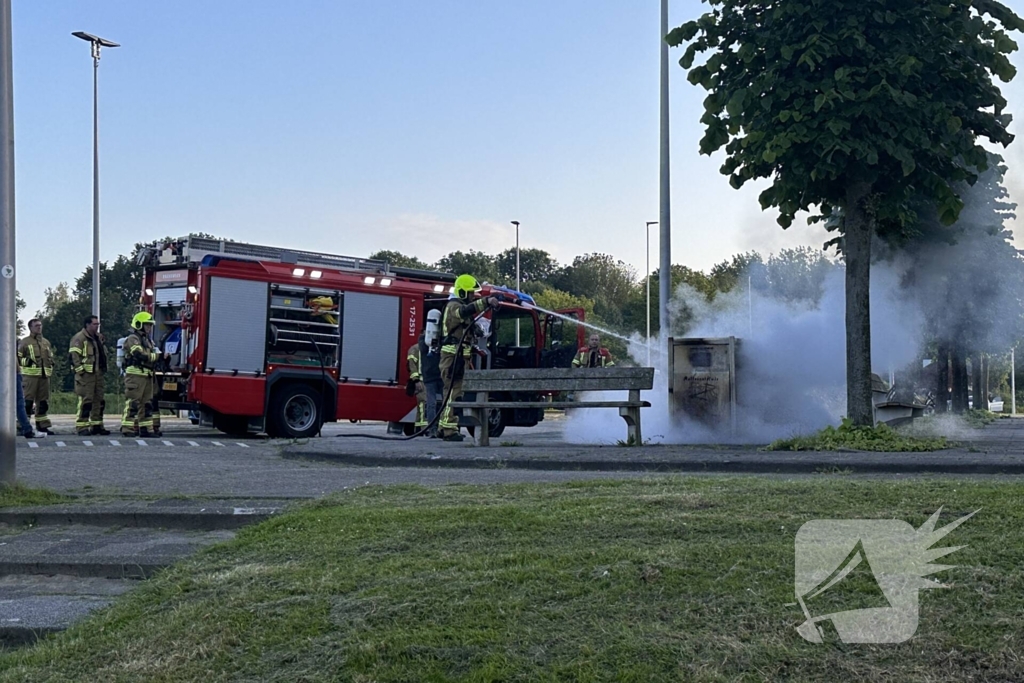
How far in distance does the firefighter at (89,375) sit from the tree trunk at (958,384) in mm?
17943

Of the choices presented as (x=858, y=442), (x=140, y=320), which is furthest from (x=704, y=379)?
(x=140, y=320)

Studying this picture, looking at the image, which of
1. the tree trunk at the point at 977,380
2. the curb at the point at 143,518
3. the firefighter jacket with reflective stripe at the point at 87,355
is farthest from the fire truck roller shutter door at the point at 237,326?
the tree trunk at the point at 977,380

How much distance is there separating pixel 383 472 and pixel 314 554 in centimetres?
449

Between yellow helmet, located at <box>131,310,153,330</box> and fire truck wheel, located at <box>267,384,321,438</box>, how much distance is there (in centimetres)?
223

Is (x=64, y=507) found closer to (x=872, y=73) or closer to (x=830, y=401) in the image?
(x=872, y=73)

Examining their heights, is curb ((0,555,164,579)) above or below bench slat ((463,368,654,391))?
below

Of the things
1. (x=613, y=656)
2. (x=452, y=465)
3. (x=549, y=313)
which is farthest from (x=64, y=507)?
(x=549, y=313)

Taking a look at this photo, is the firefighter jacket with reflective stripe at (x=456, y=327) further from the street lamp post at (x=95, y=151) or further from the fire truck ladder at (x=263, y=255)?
the street lamp post at (x=95, y=151)

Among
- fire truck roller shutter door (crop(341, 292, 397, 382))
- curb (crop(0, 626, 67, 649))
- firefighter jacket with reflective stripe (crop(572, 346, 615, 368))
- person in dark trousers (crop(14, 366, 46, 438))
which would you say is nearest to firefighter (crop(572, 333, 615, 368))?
firefighter jacket with reflective stripe (crop(572, 346, 615, 368))

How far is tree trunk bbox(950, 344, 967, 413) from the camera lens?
27042 mm

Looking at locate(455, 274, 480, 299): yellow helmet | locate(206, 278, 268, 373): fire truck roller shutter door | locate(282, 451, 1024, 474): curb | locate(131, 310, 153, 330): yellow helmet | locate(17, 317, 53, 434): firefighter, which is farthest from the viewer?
locate(17, 317, 53, 434): firefighter

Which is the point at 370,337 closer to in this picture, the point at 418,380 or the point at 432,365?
the point at 418,380

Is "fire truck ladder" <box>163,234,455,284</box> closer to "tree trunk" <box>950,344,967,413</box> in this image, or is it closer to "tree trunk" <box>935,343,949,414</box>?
"tree trunk" <box>935,343,949,414</box>

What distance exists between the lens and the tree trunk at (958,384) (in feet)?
88.7
